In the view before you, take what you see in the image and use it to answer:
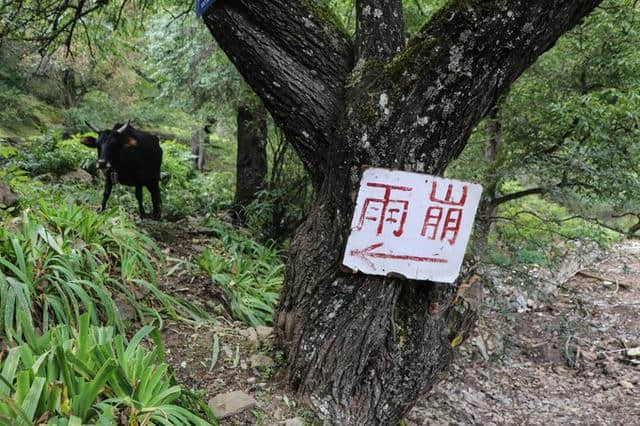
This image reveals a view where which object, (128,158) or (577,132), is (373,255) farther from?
(128,158)

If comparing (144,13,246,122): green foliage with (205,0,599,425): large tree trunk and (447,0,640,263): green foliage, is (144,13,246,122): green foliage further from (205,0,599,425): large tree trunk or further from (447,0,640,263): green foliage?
(205,0,599,425): large tree trunk

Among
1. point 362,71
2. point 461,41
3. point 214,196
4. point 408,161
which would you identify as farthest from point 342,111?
point 214,196

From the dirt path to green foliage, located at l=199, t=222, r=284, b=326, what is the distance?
142 centimetres

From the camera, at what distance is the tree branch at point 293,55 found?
2.12 m

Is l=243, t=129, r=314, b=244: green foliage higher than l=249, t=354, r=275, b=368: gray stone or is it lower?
higher

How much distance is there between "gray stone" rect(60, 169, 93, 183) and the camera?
7.29m

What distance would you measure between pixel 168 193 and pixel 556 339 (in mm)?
5709

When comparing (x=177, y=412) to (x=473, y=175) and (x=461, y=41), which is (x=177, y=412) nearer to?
(x=461, y=41)

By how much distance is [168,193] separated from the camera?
711cm

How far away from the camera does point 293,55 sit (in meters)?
2.15

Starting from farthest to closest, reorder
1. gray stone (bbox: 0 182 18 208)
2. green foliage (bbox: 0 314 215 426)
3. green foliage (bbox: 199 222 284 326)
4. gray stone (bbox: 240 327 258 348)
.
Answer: green foliage (bbox: 199 222 284 326) → gray stone (bbox: 0 182 18 208) → gray stone (bbox: 240 327 258 348) → green foliage (bbox: 0 314 215 426)

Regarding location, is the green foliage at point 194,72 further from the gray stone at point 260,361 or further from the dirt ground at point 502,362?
the gray stone at point 260,361

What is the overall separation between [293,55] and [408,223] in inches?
37.7

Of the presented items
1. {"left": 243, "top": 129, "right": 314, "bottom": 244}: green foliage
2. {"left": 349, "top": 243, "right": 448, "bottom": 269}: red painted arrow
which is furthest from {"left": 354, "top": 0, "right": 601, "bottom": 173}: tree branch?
{"left": 243, "top": 129, "right": 314, "bottom": 244}: green foliage
